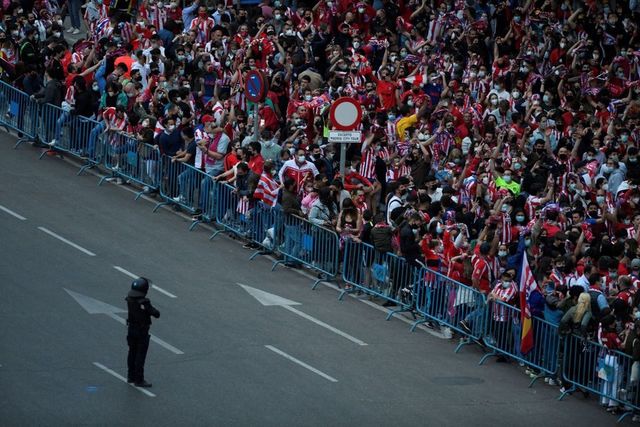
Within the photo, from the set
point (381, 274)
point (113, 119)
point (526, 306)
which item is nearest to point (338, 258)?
point (381, 274)

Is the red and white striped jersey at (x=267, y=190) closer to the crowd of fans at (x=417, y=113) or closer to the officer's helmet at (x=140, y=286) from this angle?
the crowd of fans at (x=417, y=113)

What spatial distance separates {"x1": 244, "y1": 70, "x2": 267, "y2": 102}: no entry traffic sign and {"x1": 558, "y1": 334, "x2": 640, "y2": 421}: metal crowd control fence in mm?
8660

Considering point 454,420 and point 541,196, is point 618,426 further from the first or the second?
point 541,196

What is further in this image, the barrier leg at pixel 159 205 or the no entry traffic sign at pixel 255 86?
the barrier leg at pixel 159 205

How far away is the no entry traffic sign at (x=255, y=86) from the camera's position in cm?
2936

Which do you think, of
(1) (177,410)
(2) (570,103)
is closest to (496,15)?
(2) (570,103)

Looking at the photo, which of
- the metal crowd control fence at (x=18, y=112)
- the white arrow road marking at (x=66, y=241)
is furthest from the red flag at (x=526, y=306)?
the metal crowd control fence at (x=18, y=112)

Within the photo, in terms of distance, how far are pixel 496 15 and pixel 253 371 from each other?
17.3 m

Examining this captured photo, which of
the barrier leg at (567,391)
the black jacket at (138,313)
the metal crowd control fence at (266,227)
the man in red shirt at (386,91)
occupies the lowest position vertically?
the barrier leg at (567,391)

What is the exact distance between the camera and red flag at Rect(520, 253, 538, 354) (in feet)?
77.4

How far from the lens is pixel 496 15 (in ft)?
124

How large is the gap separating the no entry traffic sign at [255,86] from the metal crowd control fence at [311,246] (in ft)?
8.68

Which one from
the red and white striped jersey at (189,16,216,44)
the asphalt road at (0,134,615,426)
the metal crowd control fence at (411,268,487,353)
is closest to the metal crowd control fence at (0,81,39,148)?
the asphalt road at (0,134,615,426)

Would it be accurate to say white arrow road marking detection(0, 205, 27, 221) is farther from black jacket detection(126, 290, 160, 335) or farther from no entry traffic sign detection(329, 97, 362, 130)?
black jacket detection(126, 290, 160, 335)
